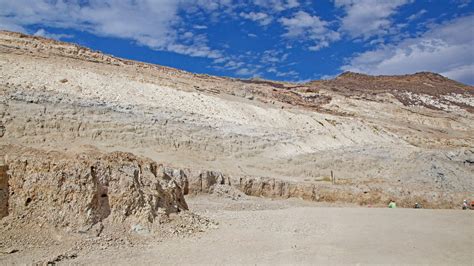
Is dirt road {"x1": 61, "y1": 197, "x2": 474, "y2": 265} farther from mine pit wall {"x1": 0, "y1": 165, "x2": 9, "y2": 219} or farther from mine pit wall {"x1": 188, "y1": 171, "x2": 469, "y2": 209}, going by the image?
mine pit wall {"x1": 188, "y1": 171, "x2": 469, "y2": 209}

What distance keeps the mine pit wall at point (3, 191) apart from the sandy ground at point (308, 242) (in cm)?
119

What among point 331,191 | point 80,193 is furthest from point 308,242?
point 331,191

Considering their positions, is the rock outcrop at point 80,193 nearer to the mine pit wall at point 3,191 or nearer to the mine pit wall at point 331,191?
the mine pit wall at point 3,191

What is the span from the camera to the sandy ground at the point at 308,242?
7.82 meters

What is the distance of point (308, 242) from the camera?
9266 millimetres

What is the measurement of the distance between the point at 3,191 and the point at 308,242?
21.0 feet

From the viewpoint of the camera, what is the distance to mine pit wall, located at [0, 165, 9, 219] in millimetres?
8047

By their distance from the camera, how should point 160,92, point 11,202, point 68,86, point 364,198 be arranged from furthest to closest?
point 160,92
point 68,86
point 364,198
point 11,202

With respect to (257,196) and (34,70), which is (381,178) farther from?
(34,70)

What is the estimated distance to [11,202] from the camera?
26.8 feet

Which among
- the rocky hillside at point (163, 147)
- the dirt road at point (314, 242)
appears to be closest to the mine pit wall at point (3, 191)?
the rocky hillside at point (163, 147)

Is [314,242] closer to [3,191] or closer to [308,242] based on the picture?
[308,242]

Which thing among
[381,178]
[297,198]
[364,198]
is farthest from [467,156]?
[297,198]

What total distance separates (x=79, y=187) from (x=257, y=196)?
978cm
